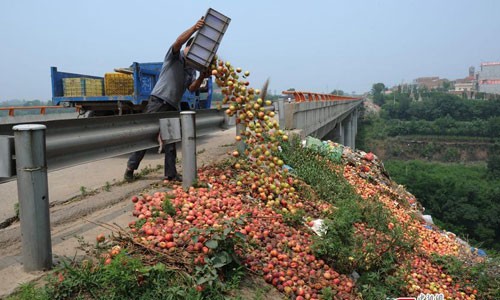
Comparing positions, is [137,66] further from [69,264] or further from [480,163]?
[480,163]

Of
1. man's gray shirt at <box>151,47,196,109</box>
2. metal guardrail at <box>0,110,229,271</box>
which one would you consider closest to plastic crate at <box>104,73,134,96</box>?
man's gray shirt at <box>151,47,196,109</box>

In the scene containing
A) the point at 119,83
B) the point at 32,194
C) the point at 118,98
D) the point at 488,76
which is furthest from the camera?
the point at 488,76

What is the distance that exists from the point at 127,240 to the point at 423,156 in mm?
85098

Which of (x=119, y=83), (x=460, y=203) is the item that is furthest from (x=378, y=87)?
(x=119, y=83)

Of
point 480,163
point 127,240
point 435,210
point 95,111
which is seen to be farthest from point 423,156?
point 127,240

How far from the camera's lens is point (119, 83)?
9805mm

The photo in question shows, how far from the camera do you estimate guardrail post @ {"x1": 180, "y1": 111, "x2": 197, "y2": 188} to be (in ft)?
14.4

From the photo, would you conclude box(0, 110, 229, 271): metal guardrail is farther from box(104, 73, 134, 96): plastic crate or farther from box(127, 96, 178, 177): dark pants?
box(104, 73, 134, 96): plastic crate

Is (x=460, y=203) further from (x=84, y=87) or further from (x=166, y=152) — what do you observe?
(x=166, y=152)

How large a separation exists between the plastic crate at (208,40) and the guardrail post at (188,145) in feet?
2.55

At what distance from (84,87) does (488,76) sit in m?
218

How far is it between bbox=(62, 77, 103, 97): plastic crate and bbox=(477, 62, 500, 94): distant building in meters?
192

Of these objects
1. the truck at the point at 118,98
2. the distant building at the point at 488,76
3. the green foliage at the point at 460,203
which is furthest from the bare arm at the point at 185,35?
the distant building at the point at 488,76

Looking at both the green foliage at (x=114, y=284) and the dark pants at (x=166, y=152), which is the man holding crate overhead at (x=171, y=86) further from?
the green foliage at (x=114, y=284)
